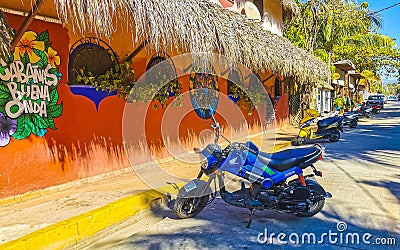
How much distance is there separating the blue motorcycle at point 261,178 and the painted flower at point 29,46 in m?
2.74

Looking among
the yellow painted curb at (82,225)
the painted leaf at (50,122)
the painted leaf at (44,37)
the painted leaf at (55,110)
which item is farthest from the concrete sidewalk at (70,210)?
the painted leaf at (44,37)

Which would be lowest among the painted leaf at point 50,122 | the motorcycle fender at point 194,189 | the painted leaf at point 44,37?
the motorcycle fender at point 194,189

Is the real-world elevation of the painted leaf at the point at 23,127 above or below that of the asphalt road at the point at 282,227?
above

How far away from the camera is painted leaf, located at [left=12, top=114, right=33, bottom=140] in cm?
456

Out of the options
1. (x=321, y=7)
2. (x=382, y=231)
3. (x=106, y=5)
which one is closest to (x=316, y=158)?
(x=382, y=231)

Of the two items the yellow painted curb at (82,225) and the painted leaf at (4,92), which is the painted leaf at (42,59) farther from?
the yellow painted curb at (82,225)

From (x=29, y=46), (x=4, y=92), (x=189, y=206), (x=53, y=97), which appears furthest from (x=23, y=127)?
(x=189, y=206)

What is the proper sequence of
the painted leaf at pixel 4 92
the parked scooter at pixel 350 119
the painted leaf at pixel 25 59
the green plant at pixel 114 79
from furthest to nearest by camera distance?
the parked scooter at pixel 350 119 < the green plant at pixel 114 79 < the painted leaf at pixel 25 59 < the painted leaf at pixel 4 92

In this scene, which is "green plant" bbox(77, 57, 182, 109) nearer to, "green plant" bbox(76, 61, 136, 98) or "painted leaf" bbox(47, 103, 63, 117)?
"green plant" bbox(76, 61, 136, 98)

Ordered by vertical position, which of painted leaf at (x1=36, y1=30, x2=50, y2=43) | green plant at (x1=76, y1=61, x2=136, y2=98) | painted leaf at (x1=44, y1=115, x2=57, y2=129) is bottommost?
painted leaf at (x1=44, y1=115, x2=57, y2=129)

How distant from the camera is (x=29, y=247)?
10.8 feet

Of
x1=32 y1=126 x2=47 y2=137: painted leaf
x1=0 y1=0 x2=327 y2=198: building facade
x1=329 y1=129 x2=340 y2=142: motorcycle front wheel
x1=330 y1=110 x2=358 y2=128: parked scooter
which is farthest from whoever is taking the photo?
x1=330 y1=110 x2=358 y2=128: parked scooter

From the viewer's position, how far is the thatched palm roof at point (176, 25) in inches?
155

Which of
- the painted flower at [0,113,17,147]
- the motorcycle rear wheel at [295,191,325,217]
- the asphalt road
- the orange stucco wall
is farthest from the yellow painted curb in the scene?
the motorcycle rear wheel at [295,191,325,217]
